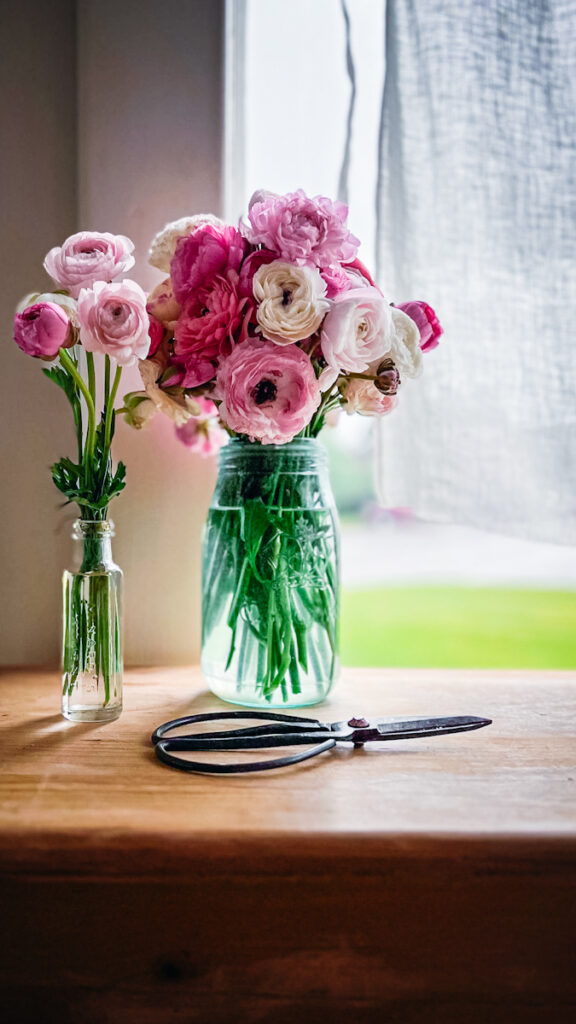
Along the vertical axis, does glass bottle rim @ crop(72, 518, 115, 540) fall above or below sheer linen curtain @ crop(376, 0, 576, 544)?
below

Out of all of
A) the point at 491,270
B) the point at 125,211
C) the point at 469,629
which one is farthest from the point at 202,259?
the point at 469,629

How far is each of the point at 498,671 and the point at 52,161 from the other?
1.03m

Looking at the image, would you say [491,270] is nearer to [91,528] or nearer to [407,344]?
[407,344]

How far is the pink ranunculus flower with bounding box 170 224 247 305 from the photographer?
74 centimetres

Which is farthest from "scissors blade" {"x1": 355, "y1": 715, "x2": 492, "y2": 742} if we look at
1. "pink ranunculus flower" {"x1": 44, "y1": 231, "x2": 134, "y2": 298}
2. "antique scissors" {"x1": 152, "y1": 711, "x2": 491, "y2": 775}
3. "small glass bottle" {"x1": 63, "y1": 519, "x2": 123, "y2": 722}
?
"pink ranunculus flower" {"x1": 44, "y1": 231, "x2": 134, "y2": 298}

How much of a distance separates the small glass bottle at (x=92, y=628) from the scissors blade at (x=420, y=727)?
0.28 meters

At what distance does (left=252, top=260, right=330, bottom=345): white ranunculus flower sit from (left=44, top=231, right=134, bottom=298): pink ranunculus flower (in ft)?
→ 0.48

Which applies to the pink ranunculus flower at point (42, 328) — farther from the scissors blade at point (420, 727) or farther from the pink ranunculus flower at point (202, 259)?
the scissors blade at point (420, 727)

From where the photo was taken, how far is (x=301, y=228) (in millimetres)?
698

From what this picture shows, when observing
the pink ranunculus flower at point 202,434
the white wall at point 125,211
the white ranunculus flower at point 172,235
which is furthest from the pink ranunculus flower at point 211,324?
the white wall at point 125,211

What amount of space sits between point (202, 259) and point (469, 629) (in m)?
0.95

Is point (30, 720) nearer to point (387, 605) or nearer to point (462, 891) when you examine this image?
point (462, 891)

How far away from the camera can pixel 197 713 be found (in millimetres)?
826

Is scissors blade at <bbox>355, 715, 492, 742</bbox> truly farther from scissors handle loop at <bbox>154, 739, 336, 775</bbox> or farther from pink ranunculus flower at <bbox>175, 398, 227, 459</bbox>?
pink ranunculus flower at <bbox>175, 398, 227, 459</bbox>
